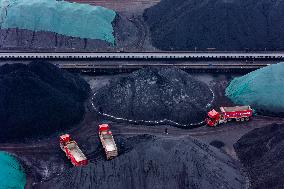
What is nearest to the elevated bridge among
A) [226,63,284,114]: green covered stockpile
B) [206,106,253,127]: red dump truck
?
[226,63,284,114]: green covered stockpile

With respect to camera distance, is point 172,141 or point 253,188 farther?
point 172,141

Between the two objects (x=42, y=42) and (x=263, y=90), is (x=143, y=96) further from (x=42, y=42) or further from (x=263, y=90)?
(x=42, y=42)

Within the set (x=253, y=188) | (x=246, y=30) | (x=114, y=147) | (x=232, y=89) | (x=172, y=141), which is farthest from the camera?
(x=246, y=30)

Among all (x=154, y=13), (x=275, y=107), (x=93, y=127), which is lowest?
(x=93, y=127)

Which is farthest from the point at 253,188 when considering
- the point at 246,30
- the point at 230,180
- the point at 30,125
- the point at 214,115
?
the point at 246,30

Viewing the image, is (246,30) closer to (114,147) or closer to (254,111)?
(254,111)

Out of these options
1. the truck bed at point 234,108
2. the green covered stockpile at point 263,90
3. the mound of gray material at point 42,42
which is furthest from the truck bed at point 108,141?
the mound of gray material at point 42,42
